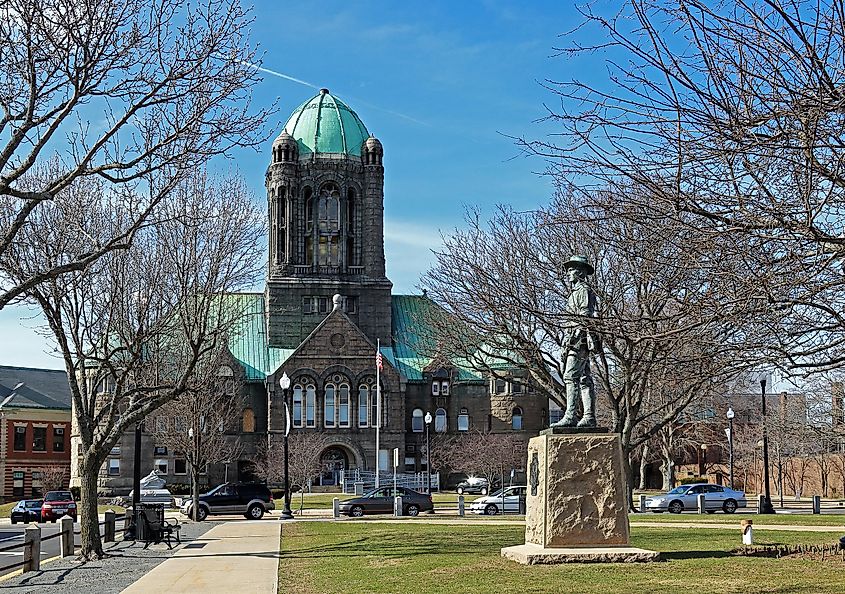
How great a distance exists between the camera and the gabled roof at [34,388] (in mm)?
80312

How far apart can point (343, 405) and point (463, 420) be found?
31.1 ft

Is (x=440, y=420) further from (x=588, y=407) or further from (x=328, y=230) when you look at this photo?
(x=588, y=407)

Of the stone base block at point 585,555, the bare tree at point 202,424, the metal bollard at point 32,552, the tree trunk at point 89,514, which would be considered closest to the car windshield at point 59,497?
the bare tree at point 202,424

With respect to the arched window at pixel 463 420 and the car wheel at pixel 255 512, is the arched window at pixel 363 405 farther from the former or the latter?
the car wheel at pixel 255 512

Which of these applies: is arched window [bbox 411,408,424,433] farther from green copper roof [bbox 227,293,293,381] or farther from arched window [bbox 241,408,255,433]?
arched window [bbox 241,408,255,433]

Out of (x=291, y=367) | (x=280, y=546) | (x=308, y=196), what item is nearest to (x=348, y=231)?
(x=308, y=196)

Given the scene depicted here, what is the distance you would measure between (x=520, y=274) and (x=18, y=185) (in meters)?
16.8

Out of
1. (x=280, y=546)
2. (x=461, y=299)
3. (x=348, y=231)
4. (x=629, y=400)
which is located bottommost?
(x=280, y=546)

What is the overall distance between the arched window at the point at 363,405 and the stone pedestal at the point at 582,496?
193 ft

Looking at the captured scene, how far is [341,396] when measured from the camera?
76688 mm

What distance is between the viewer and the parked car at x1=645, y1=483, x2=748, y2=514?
45031mm

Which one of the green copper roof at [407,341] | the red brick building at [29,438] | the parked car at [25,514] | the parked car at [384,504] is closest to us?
the parked car at [384,504]

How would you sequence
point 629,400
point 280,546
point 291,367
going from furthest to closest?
point 291,367, point 629,400, point 280,546

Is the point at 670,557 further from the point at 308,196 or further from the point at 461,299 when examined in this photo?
the point at 308,196
